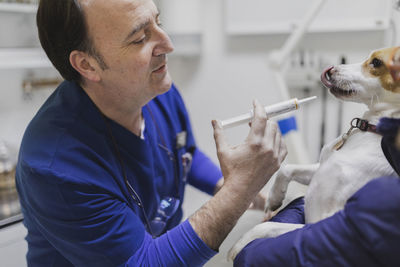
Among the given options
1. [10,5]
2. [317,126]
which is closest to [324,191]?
[317,126]

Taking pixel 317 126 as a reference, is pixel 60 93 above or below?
above

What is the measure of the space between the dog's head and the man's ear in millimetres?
506


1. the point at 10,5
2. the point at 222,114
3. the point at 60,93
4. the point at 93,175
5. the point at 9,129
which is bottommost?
the point at 222,114

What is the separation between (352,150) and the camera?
1.96 feet

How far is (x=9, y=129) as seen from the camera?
1.58 meters

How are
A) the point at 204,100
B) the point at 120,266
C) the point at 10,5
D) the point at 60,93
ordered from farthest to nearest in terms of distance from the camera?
the point at 204,100, the point at 10,5, the point at 60,93, the point at 120,266

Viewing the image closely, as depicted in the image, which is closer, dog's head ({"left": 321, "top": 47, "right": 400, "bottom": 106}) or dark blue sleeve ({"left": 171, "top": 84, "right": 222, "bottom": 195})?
dog's head ({"left": 321, "top": 47, "right": 400, "bottom": 106})

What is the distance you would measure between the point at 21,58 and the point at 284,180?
1.15 m

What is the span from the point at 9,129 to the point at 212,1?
1209 mm

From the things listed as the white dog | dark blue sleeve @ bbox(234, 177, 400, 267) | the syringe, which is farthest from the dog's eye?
dark blue sleeve @ bbox(234, 177, 400, 267)

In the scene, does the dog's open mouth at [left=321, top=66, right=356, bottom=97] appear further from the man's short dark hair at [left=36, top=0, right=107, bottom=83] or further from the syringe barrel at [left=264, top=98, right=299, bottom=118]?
the man's short dark hair at [left=36, top=0, right=107, bottom=83]

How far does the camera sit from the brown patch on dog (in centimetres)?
60

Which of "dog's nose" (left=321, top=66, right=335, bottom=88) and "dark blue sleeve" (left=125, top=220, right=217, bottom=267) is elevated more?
"dog's nose" (left=321, top=66, right=335, bottom=88)

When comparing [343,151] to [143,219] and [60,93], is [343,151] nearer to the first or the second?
[143,219]
